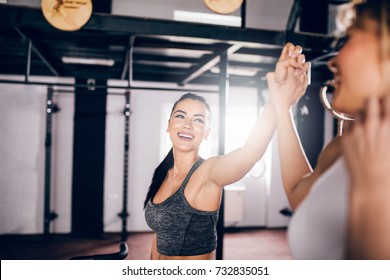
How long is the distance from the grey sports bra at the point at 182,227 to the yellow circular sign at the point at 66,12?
2042mm

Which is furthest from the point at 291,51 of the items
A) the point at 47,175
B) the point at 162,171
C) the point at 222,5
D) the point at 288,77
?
the point at 47,175

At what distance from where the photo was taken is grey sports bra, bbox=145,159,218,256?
4.50 feet

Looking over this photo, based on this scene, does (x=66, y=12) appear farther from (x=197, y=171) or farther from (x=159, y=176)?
(x=197, y=171)

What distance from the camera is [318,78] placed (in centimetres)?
579

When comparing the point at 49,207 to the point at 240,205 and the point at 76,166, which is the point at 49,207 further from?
the point at 240,205

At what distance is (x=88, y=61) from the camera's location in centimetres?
511

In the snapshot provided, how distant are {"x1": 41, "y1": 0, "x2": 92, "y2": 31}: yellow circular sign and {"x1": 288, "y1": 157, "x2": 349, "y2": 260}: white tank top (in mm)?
2694

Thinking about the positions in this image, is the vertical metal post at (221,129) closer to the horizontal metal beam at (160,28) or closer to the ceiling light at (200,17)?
the horizontal metal beam at (160,28)

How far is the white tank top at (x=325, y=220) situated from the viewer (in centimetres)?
62

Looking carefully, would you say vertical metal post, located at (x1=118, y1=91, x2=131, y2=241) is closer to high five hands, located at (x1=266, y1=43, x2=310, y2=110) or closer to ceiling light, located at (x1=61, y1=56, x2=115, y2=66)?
ceiling light, located at (x1=61, y1=56, x2=115, y2=66)

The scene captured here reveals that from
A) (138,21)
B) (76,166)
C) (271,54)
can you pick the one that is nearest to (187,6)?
(271,54)

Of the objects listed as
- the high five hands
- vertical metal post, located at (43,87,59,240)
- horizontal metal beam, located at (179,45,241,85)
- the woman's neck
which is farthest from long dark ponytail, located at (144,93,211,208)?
vertical metal post, located at (43,87,59,240)

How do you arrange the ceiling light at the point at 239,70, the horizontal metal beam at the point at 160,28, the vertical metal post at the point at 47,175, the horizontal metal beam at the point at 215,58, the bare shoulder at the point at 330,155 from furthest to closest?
the ceiling light at the point at 239,70, the vertical metal post at the point at 47,175, the horizontal metal beam at the point at 215,58, the horizontal metal beam at the point at 160,28, the bare shoulder at the point at 330,155

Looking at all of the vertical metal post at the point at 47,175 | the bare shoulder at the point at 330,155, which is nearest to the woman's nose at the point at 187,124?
the bare shoulder at the point at 330,155
